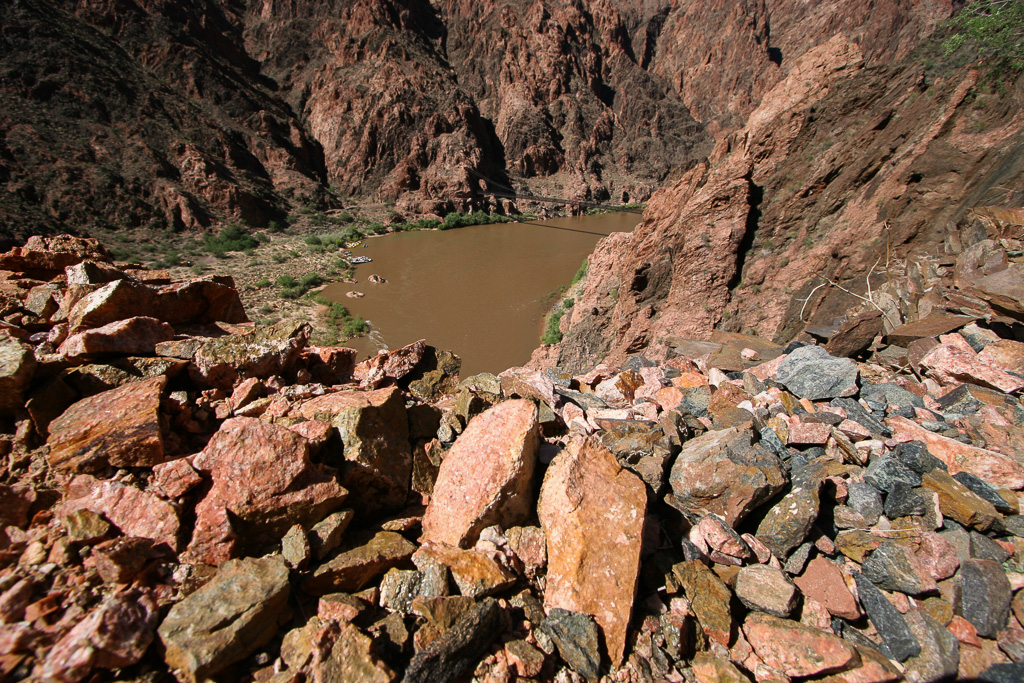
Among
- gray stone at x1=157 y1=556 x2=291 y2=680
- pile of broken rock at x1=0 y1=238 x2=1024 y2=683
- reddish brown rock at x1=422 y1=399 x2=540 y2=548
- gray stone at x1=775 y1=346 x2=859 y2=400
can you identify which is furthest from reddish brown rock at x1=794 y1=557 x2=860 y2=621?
gray stone at x1=157 y1=556 x2=291 y2=680

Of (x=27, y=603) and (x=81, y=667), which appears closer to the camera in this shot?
(x=81, y=667)

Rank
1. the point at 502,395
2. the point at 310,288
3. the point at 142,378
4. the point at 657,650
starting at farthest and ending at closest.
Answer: the point at 310,288
the point at 502,395
the point at 142,378
the point at 657,650

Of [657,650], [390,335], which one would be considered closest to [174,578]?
[657,650]

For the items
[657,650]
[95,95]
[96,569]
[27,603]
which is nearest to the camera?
[27,603]

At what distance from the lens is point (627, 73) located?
67500 millimetres

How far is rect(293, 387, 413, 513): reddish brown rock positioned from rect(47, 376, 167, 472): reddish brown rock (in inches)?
33.3

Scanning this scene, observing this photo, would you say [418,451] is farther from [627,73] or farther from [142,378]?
[627,73]

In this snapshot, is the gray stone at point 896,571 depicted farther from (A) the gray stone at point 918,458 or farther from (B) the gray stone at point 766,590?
(A) the gray stone at point 918,458

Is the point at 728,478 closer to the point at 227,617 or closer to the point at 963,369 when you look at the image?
the point at 227,617

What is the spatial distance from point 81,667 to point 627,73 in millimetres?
81848

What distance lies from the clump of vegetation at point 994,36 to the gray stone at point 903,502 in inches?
268

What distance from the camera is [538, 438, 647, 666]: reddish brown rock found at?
2.35m

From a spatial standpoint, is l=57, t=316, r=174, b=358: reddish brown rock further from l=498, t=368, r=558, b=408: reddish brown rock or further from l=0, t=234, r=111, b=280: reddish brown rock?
l=498, t=368, r=558, b=408: reddish brown rock

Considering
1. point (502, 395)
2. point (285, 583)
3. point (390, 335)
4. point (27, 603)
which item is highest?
point (27, 603)
